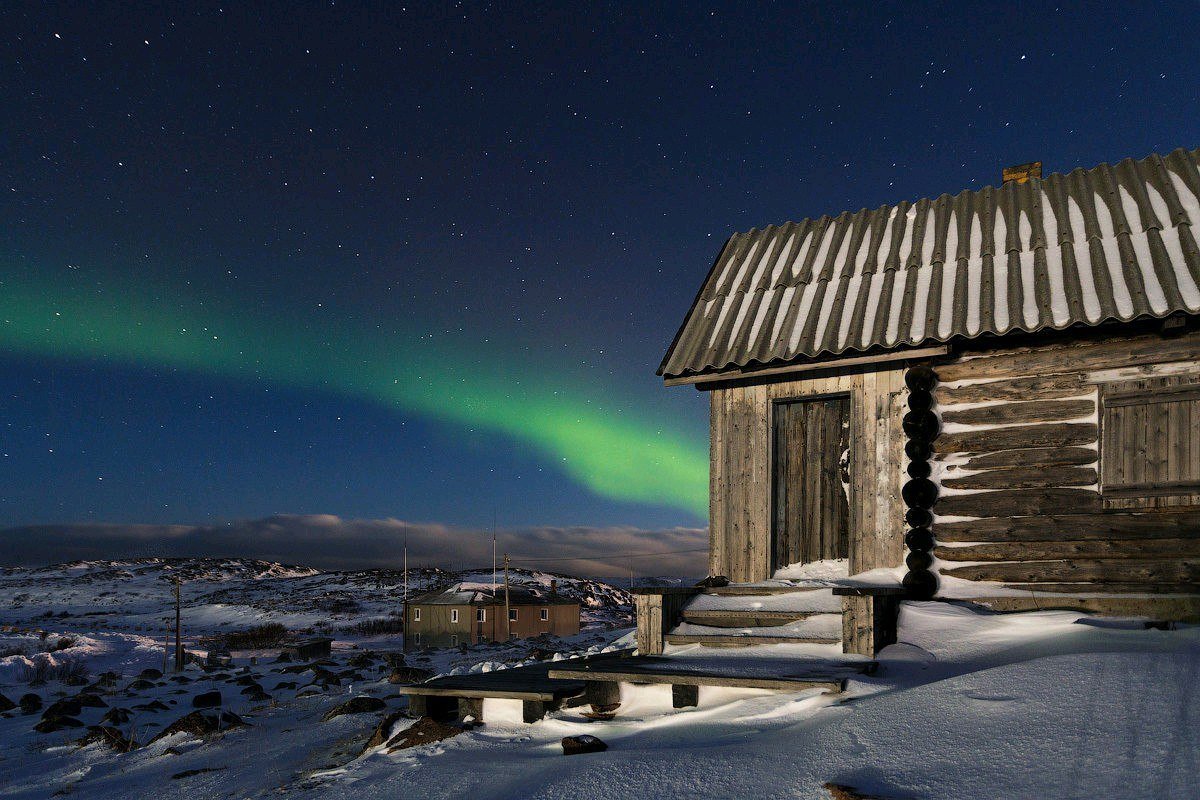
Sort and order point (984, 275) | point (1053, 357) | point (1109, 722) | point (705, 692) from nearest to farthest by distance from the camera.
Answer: point (1109, 722) → point (705, 692) → point (1053, 357) → point (984, 275)

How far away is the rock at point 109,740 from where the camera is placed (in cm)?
1063

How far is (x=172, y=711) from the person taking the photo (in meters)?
14.7

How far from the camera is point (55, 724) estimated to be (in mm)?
13164

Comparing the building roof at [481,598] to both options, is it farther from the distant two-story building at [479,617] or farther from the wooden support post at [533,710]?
the wooden support post at [533,710]

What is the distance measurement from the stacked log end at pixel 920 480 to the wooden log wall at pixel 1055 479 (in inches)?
4.7

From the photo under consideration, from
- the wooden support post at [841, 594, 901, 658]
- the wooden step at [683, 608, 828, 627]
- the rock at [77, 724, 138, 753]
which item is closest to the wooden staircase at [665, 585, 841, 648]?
the wooden step at [683, 608, 828, 627]

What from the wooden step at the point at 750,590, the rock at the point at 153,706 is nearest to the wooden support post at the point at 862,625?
the wooden step at the point at 750,590

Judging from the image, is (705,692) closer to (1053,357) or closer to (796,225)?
(1053,357)

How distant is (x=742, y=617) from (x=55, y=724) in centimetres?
1165

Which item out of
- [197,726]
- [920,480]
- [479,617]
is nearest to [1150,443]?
[920,480]

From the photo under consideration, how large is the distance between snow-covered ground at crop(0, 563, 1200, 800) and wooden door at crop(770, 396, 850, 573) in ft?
6.64

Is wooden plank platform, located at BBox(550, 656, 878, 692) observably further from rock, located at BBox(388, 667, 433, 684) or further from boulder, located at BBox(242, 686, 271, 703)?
boulder, located at BBox(242, 686, 271, 703)

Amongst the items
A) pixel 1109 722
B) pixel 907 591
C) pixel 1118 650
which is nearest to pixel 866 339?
pixel 907 591

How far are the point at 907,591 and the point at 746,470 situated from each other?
261cm
